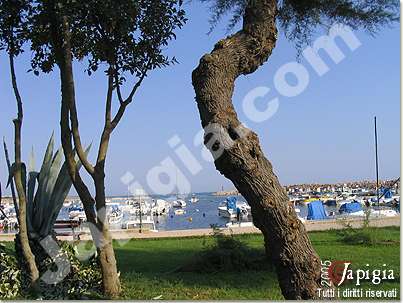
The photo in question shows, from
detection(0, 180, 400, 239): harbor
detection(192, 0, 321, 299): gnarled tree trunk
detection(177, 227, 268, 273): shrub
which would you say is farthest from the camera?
detection(0, 180, 400, 239): harbor

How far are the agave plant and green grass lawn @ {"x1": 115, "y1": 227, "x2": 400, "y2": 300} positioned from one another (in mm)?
1144

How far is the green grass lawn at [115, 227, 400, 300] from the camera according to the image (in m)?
5.63

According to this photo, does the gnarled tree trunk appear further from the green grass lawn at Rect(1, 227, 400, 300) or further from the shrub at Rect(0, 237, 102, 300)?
the shrub at Rect(0, 237, 102, 300)

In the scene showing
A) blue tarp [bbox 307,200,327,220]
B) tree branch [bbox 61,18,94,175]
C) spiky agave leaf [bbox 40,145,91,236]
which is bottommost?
blue tarp [bbox 307,200,327,220]

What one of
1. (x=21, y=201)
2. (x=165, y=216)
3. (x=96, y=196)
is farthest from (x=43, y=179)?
(x=165, y=216)

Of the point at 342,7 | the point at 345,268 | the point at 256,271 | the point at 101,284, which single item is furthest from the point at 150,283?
the point at 342,7

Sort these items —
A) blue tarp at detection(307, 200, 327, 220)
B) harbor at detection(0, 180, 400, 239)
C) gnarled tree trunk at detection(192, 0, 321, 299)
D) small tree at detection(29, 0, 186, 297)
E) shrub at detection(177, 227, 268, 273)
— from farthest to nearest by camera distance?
1. blue tarp at detection(307, 200, 327, 220)
2. harbor at detection(0, 180, 400, 239)
3. shrub at detection(177, 227, 268, 273)
4. small tree at detection(29, 0, 186, 297)
5. gnarled tree trunk at detection(192, 0, 321, 299)

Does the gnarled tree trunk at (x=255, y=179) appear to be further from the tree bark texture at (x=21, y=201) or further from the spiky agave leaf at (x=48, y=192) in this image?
the spiky agave leaf at (x=48, y=192)

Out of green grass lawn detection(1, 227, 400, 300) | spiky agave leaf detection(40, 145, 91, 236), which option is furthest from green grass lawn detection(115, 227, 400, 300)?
spiky agave leaf detection(40, 145, 91, 236)

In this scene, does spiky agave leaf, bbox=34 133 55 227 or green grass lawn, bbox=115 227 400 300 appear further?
spiky agave leaf, bbox=34 133 55 227

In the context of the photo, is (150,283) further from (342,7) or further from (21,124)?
(342,7)

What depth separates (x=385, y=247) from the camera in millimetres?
9047

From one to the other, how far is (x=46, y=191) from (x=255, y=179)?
3433mm

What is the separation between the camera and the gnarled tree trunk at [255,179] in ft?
11.5
